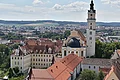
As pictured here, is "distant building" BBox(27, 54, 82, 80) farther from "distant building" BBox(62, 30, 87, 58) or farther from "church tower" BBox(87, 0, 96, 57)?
"church tower" BBox(87, 0, 96, 57)

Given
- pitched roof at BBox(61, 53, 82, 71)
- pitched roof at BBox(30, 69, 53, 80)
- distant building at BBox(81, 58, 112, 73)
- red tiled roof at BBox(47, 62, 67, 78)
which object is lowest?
distant building at BBox(81, 58, 112, 73)

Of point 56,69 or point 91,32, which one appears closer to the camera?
point 56,69

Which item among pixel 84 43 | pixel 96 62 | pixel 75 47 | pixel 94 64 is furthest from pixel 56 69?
pixel 84 43

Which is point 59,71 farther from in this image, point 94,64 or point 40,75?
point 94,64

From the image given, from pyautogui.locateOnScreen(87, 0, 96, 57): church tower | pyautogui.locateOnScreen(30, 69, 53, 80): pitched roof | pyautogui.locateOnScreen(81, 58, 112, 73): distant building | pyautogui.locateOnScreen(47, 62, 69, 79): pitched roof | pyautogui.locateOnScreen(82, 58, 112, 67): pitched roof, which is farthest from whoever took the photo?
pyautogui.locateOnScreen(87, 0, 96, 57): church tower

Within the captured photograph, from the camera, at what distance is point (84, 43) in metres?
69.5

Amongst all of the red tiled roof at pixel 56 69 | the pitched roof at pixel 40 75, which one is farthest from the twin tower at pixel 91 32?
the pitched roof at pixel 40 75

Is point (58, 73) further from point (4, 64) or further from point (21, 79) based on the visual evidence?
point (4, 64)

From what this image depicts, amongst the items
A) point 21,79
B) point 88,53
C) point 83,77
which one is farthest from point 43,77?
point 88,53

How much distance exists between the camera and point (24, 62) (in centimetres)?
6600

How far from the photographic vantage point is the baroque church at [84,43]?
222 feet

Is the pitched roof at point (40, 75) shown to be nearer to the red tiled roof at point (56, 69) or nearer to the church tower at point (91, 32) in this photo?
the red tiled roof at point (56, 69)

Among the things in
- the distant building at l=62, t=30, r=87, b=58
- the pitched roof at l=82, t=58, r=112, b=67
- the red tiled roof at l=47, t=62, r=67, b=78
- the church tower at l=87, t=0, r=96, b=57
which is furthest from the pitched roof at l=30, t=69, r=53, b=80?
the church tower at l=87, t=0, r=96, b=57

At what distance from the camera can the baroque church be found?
67.8 metres
